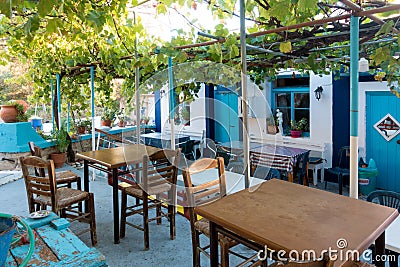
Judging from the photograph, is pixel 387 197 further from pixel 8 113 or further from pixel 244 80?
pixel 8 113

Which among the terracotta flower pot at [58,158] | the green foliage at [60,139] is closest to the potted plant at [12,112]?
the green foliage at [60,139]

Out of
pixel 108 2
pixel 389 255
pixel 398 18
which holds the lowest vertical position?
pixel 389 255

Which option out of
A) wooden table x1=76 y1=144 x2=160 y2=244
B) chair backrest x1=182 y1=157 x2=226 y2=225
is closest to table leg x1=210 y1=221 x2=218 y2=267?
chair backrest x1=182 y1=157 x2=226 y2=225

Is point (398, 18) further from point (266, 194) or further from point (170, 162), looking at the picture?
point (170, 162)

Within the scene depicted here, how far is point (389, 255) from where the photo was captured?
6.90 ft

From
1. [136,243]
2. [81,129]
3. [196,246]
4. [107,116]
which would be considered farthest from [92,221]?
[107,116]

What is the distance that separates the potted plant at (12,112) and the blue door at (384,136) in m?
5.95

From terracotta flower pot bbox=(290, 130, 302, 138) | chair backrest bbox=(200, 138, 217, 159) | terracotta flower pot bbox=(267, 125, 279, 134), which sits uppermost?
terracotta flower pot bbox=(267, 125, 279, 134)

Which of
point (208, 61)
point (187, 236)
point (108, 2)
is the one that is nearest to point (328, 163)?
point (208, 61)

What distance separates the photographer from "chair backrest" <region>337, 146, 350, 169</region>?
5570mm

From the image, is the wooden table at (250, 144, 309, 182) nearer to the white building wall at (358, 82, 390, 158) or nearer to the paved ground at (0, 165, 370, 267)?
the white building wall at (358, 82, 390, 158)

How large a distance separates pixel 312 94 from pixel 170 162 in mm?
3858

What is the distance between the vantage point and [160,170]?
2.91 meters

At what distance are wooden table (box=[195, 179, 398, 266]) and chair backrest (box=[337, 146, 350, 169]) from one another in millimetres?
4125
